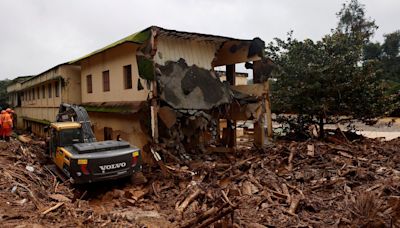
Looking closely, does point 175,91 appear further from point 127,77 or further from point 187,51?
point 127,77

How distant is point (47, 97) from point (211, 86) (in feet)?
54.4

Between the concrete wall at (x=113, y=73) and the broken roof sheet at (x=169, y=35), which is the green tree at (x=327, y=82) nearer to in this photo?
the broken roof sheet at (x=169, y=35)

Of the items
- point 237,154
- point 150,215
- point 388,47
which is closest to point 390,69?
point 388,47

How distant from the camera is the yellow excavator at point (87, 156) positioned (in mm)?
8953

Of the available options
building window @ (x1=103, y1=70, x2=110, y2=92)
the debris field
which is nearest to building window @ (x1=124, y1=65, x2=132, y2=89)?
building window @ (x1=103, y1=70, x2=110, y2=92)

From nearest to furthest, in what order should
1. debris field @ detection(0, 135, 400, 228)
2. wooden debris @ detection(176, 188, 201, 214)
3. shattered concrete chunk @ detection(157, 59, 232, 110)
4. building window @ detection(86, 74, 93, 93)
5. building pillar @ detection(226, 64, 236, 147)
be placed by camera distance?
debris field @ detection(0, 135, 400, 228) < wooden debris @ detection(176, 188, 201, 214) < shattered concrete chunk @ detection(157, 59, 232, 110) < building pillar @ detection(226, 64, 236, 147) < building window @ detection(86, 74, 93, 93)

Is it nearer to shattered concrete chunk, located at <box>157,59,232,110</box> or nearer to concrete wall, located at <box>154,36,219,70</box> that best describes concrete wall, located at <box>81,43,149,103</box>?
shattered concrete chunk, located at <box>157,59,232,110</box>

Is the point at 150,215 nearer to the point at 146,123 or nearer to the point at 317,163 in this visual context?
the point at 146,123

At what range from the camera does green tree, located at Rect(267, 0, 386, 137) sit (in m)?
16.8

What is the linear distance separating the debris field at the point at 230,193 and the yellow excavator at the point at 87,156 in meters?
0.57

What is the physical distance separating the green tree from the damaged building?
325 cm

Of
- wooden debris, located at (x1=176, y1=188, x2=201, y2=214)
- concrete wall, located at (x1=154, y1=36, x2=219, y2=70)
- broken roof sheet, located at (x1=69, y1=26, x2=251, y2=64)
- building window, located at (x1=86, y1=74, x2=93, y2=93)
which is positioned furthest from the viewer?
building window, located at (x1=86, y1=74, x2=93, y2=93)

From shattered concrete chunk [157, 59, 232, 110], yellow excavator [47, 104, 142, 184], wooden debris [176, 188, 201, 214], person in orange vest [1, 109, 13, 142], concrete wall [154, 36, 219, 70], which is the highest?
A: concrete wall [154, 36, 219, 70]

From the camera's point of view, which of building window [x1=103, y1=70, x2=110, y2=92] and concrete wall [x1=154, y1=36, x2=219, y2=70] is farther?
building window [x1=103, y1=70, x2=110, y2=92]
